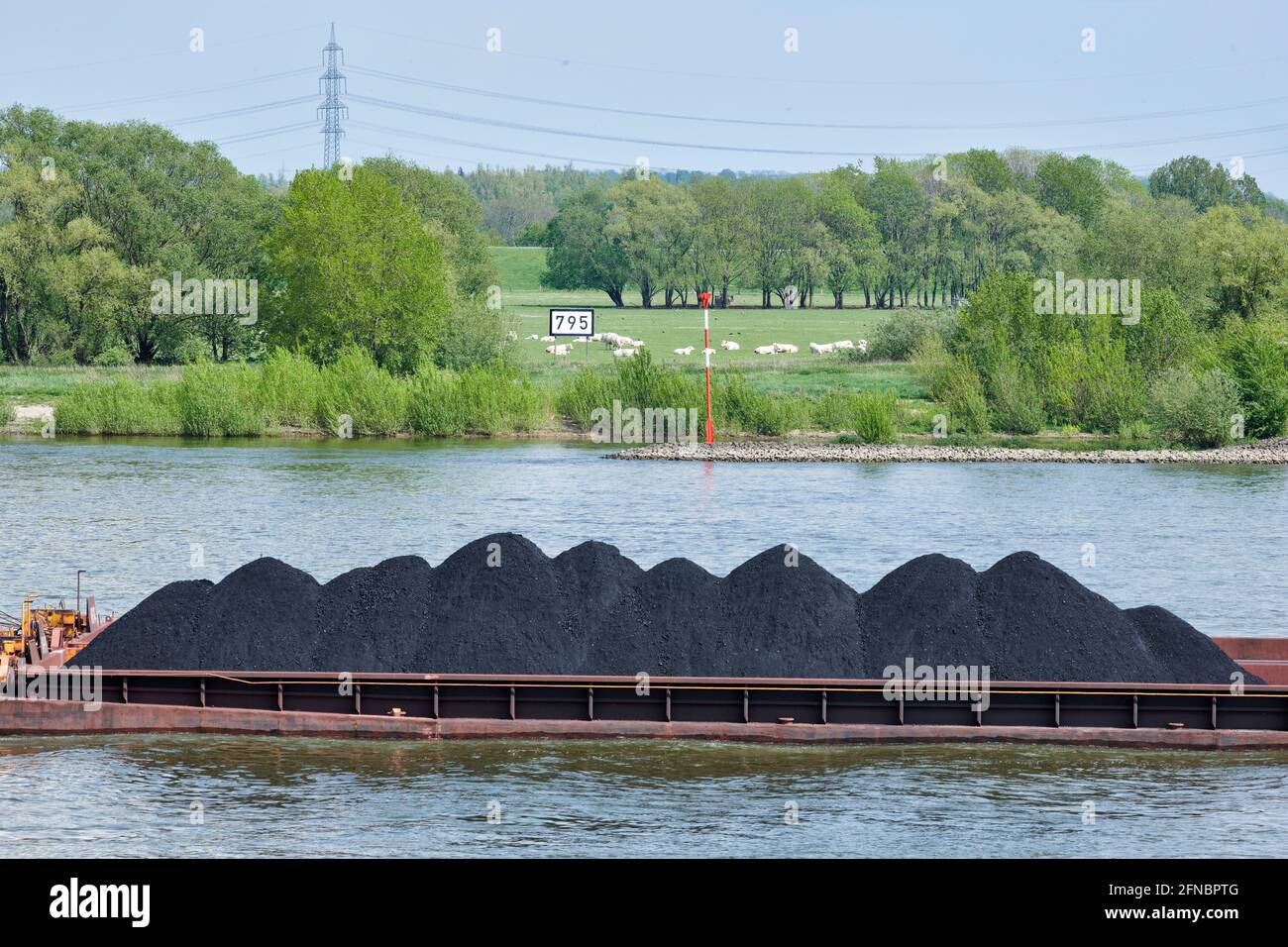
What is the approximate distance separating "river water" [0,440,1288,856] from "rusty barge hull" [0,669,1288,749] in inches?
11.7

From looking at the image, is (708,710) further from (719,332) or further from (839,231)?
(839,231)

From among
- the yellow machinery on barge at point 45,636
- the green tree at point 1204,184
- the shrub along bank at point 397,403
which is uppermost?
the green tree at point 1204,184

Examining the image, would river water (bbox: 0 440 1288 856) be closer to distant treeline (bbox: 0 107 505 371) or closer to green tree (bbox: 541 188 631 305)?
distant treeline (bbox: 0 107 505 371)

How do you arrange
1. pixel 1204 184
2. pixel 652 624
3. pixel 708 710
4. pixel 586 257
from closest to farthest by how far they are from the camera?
pixel 708 710, pixel 652 624, pixel 586 257, pixel 1204 184

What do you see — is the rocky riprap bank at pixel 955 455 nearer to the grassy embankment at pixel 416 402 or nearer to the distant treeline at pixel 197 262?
the grassy embankment at pixel 416 402

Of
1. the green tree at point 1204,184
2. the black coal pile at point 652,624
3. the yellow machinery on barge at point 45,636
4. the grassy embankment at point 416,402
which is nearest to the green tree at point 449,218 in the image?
the grassy embankment at point 416,402

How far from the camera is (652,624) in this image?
2236 centimetres

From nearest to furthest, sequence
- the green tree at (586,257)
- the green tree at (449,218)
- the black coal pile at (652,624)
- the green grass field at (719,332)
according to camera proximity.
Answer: the black coal pile at (652,624) → the green grass field at (719,332) → the green tree at (449,218) → the green tree at (586,257)

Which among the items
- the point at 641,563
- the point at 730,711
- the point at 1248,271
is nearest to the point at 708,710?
the point at 730,711

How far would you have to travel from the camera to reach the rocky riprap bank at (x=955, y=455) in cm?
6538

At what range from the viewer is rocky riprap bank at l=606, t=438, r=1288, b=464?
6538 centimetres

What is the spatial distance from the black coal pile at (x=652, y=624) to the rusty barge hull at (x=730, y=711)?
528 millimetres

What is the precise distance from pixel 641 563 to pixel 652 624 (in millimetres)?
15767

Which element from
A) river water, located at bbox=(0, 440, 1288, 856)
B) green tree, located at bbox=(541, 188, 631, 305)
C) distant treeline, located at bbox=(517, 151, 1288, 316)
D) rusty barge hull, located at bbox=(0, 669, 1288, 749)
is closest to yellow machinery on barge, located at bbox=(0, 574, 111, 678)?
river water, located at bbox=(0, 440, 1288, 856)
